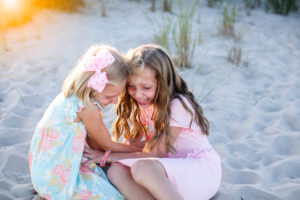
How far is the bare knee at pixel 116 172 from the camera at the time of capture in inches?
69.1

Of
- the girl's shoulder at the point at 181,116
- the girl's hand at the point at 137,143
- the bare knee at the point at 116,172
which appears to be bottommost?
the girl's hand at the point at 137,143

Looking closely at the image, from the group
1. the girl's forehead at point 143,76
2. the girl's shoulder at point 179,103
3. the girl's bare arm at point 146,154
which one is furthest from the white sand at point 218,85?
the girl's forehead at point 143,76

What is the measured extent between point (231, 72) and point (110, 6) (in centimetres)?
278

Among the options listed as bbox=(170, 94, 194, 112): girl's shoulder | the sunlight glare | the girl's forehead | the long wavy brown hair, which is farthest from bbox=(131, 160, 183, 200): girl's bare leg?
the sunlight glare

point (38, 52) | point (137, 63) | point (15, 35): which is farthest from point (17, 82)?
point (137, 63)

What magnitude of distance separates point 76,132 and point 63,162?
0.17 m

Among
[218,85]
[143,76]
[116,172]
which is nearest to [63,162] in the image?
[116,172]

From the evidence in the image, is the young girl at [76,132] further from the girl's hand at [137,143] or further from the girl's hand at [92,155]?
the girl's hand at [137,143]

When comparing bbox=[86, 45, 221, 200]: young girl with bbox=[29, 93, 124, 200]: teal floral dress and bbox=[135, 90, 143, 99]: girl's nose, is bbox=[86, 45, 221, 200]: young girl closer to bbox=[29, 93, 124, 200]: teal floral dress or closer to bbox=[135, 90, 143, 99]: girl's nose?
bbox=[135, 90, 143, 99]: girl's nose

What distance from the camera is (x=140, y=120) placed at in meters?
2.18

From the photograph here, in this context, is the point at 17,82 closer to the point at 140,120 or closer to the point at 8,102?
the point at 8,102

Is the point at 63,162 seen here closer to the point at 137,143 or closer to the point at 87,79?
the point at 87,79

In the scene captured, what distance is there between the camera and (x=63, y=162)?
1.66 meters

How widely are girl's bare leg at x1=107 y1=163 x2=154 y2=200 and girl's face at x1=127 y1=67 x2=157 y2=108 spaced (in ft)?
1.44
